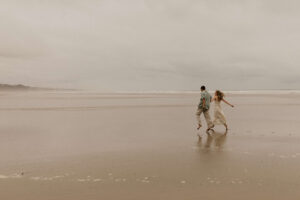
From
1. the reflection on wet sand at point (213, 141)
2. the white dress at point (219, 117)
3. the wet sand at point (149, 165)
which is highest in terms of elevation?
the white dress at point (219, 117)

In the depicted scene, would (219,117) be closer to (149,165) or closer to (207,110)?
(207,110)

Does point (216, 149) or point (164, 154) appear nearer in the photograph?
point (164, 154)

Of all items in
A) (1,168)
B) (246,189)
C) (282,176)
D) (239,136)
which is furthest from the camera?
(239,136)

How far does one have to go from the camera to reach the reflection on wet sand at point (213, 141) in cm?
906

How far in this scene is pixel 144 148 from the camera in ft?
29.1

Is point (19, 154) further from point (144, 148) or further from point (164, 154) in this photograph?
point (164, 154)

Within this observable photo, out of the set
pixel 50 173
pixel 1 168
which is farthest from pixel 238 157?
pixel 1 168

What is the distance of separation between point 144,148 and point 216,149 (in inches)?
95.6

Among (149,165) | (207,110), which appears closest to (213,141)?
(207,110)

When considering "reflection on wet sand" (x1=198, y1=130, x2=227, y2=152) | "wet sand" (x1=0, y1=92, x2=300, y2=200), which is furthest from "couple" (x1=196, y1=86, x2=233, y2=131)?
"wet sand" (x1=0, y1=92, x2=300, y2=200)

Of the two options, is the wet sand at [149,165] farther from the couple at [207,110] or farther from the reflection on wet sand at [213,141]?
the couple at [207,110]

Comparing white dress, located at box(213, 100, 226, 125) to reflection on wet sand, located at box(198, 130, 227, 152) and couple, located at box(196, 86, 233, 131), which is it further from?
reflection on wet sand, located at box(198, 130, 227, 152)

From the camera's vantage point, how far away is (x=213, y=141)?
1017 centimetres

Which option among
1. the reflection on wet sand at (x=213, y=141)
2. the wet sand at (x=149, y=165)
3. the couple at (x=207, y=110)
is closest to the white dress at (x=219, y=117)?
the couple at (x=207, y=110)
